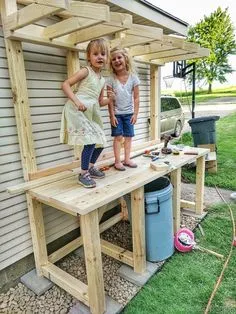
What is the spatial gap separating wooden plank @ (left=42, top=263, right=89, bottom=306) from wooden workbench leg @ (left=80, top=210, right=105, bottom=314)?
107mm

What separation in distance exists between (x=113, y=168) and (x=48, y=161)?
0.67 meters

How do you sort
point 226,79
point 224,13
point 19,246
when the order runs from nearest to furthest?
point 19,246
point 224,13
point 226,79

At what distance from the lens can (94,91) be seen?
2.12m

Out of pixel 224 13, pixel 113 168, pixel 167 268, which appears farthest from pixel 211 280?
pixel 224 13

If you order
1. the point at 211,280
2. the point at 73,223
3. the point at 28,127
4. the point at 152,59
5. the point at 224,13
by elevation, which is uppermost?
the point at 224,13

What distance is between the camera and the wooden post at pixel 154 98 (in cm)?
382

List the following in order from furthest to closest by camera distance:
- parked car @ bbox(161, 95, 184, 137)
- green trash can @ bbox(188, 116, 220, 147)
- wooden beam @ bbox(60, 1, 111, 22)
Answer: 1. parked car @ bbox(161, 95, 184, 137)
2. green trash can @ bbox(188, 116, 220, 147)
3. wooden beam @ bbox(60, 1, 111, 22)

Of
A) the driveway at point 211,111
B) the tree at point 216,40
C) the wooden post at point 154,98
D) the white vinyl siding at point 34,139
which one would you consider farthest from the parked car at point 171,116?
the tree at point 216,40

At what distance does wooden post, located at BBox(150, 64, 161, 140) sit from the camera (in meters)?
3.82

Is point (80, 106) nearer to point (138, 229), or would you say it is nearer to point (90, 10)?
point (90, 10)

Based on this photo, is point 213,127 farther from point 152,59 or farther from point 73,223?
point 73,223

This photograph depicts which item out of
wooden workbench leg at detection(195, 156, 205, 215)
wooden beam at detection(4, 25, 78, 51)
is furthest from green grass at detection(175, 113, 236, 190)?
wooden beam at detection(4, 25, 78, 51)

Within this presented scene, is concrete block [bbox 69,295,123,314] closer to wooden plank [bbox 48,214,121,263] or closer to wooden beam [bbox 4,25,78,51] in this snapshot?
wooden plank [bbox 48,214,121,263]

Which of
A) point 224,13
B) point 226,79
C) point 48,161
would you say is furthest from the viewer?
point 226,79
